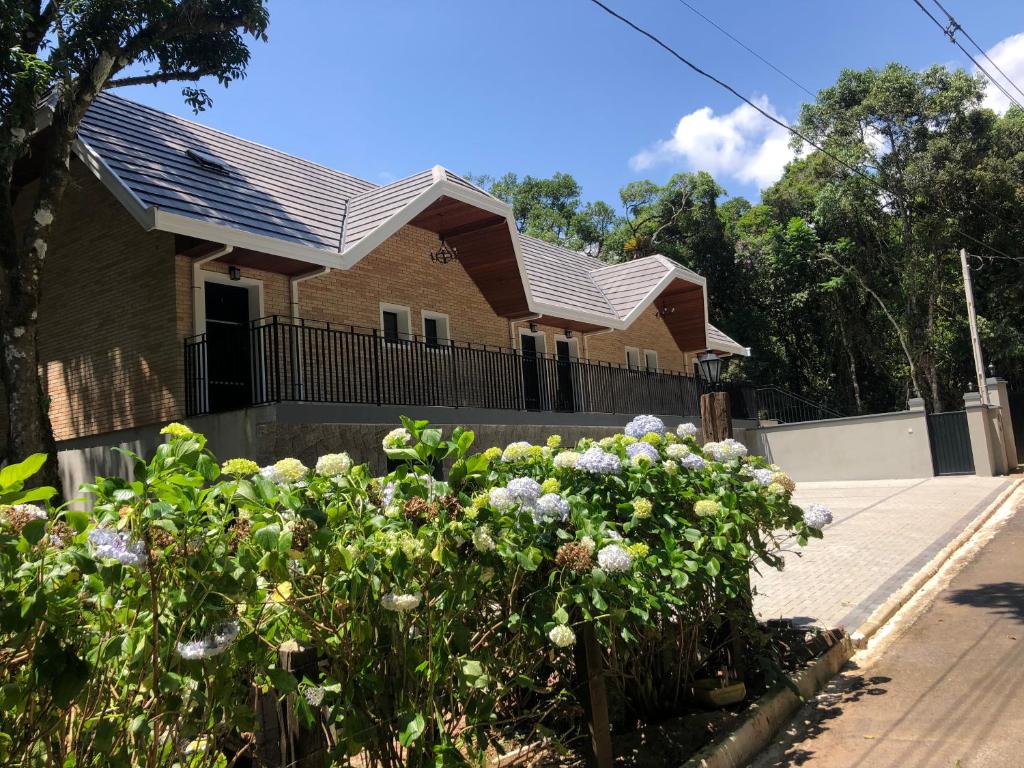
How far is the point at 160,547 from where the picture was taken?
2021 mm

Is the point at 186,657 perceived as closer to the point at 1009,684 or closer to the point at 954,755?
the point at 954,755

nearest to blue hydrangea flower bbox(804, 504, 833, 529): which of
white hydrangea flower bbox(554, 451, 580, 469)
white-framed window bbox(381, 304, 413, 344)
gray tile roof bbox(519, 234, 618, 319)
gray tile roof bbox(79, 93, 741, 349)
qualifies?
white hydrangea flower bbox(554, 451, 580, 469)

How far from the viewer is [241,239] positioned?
10.4 m

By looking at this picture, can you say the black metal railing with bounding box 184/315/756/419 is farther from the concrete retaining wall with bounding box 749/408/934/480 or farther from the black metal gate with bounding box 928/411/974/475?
the black metal gate with bounding box 928/411/974/475

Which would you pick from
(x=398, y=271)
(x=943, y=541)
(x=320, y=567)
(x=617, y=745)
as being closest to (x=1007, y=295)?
(x=943, y=541)

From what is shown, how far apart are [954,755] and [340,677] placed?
341 cm

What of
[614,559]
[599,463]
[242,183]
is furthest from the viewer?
[242,183]

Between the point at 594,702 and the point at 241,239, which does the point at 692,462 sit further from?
the point at 241,239

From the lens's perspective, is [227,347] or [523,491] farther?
[227,347]

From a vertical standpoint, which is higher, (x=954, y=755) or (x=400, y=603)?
(x=400, y=603)

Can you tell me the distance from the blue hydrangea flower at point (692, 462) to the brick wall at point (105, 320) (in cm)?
892

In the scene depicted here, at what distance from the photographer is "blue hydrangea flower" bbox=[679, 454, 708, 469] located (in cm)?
409

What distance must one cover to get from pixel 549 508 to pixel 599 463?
2.21ft

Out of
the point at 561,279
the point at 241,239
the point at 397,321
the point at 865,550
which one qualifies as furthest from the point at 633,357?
the point at 241,239
